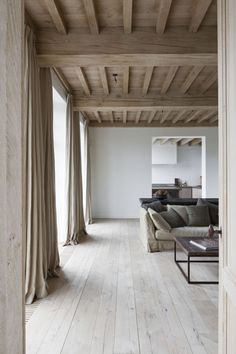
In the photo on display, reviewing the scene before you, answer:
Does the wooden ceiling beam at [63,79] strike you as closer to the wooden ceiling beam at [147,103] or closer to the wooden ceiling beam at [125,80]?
the wooden ceiling beam at [147,103]

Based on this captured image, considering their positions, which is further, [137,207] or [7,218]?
[137,207]

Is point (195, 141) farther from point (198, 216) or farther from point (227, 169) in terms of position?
point (227, 169)

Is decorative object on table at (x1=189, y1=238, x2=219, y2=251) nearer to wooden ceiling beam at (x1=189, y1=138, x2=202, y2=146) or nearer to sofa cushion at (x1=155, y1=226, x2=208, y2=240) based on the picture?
sofa cushion at (x1=155, y1=226, x2=208, y2=240)

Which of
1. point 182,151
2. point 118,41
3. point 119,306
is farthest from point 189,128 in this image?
point 119,306

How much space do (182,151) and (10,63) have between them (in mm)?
11909

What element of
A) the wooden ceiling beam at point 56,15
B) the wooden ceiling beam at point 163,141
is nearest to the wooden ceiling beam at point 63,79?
the wooden ceiling beam at point 56,15

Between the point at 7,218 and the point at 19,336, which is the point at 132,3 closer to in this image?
the point at 7,218

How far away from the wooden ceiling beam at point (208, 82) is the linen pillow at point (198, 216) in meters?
2.40

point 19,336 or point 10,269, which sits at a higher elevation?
point 10,269

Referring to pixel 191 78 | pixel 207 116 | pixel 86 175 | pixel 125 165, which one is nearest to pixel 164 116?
pixel 207 116

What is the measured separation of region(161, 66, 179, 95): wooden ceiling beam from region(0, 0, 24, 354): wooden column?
374 cm

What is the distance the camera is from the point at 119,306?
9.15 feet

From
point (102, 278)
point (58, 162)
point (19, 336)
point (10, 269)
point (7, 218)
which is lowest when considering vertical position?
point (102, 278)

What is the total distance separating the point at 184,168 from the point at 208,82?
7.45 m
